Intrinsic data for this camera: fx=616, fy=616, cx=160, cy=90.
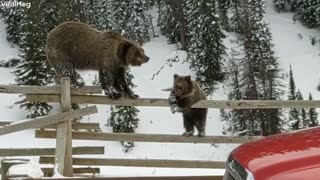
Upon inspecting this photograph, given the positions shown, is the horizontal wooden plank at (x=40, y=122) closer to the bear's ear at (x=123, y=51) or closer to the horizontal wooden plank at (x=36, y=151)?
the horizontal wooden plank at (x=36, y=151)

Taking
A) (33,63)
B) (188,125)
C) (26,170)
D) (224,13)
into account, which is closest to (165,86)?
(33,63)

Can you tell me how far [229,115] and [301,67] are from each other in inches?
488

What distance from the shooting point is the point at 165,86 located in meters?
45.2

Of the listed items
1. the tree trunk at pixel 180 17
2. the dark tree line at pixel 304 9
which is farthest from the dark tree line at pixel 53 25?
the dark tree line at pixel 304 9

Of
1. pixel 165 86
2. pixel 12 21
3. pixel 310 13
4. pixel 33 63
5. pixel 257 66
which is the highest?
pixel 310 13

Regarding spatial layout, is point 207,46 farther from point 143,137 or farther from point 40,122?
point 40,122

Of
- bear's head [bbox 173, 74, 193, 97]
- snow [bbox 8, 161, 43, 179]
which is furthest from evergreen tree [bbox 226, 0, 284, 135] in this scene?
snow [bbox 8, 161, 43, 179]

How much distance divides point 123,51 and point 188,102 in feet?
4.33

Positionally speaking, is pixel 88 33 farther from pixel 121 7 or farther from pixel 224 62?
pixel 121 7

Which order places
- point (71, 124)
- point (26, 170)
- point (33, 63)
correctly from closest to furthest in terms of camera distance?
point (26, 170)
point (71, 124)
point (33, 63)

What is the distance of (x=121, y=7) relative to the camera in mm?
54469

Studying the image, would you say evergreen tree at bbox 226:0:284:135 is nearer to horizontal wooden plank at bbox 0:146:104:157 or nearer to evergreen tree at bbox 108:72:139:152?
evergreen tree at bbox 108:72:139:152

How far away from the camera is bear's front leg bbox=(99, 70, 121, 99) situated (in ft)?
27.7

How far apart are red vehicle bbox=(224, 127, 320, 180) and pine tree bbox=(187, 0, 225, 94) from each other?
42.6 meters
